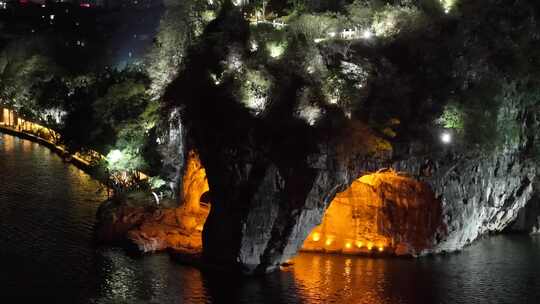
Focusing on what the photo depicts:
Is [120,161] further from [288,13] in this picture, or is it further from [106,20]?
[106,20]

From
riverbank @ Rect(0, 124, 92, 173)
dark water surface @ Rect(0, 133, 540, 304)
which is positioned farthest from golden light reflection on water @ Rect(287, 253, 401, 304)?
riverbank @ Rect(0, 124, 92, 173)

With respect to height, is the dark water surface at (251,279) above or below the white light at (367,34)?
below

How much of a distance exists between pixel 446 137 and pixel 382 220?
20.8 ft

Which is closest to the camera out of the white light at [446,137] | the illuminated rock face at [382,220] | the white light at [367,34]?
the white light at [446,137]

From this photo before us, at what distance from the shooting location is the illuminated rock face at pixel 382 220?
4066 cm

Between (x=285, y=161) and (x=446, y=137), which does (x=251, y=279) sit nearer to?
(x=285, y=161)

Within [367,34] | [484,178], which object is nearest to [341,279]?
[484,178]

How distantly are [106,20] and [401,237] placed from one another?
89.1m

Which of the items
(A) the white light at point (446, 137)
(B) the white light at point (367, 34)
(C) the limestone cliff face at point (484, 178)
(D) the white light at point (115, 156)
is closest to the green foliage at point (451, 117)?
(A) the white light at point (446, 137)

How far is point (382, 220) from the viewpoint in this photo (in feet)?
135

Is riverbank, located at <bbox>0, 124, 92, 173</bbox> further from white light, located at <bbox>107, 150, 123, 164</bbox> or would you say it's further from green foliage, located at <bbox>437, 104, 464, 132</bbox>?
green foliage, located at <bbox>437, 104, 464, 132</bbox>

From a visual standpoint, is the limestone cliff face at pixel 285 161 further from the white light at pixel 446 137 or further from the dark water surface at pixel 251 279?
the dark water surface at pixel 251 279

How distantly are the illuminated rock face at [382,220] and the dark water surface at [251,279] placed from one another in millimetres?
1154

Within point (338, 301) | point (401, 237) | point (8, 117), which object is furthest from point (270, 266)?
point (8, 117)
